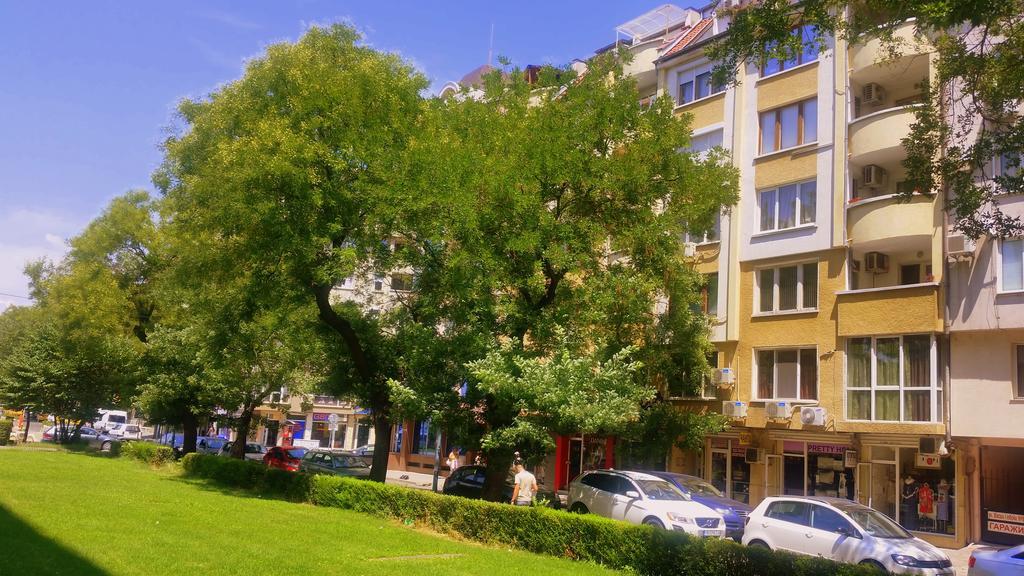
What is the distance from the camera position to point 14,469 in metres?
23.8

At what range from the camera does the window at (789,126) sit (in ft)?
86.6

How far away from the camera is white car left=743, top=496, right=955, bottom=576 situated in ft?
44.1

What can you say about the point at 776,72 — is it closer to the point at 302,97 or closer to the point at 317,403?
the point at 302,97

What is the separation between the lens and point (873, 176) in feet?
80.7

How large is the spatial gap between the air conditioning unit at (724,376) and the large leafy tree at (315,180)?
10922 millimetres

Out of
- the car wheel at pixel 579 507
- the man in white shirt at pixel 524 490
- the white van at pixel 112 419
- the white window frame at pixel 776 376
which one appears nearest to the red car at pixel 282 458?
the car wheel at pixel 579 507

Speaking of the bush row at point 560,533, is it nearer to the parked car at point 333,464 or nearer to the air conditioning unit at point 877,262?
the parked car at point 333,464

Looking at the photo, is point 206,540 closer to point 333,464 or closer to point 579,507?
point 579,507

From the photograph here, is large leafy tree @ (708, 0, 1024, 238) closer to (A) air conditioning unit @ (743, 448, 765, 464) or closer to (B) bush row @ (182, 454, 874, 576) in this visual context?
(B) bush row @ (182, 454, 874, 576)

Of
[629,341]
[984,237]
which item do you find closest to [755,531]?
[629,341]

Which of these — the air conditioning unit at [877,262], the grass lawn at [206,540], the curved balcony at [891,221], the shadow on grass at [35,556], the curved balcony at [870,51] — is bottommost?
the grass lawn at [206,540]

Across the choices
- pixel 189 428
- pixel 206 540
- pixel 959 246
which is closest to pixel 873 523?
pixel 959 246

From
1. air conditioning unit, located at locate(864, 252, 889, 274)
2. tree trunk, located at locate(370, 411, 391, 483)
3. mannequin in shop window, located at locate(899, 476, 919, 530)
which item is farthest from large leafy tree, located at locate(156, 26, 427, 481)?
mannequin in shop window, located at locate(899, 476, 919, 530)

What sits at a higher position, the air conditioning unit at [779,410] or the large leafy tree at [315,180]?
the large leafy tree at [315,180]
